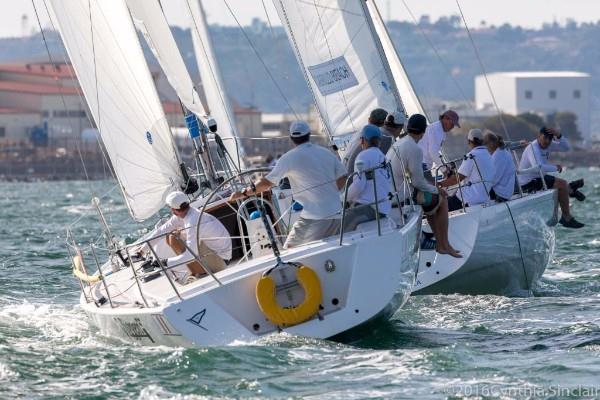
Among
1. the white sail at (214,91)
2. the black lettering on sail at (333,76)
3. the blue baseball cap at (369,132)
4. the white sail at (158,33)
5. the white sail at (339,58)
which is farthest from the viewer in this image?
the white sail at (214,91)

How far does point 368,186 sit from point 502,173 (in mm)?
3229

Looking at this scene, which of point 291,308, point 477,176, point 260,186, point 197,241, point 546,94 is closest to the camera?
point 291,308

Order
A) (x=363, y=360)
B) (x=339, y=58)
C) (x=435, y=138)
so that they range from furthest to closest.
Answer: (x=339, y=58)
(x=435, y=138)
(x=363, y=360)

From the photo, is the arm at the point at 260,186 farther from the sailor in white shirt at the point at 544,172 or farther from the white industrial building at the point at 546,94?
the white industrial building at the point at 546,94

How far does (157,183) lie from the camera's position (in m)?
12.6

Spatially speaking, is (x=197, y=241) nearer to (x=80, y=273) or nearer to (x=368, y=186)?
(x=368, y=186)

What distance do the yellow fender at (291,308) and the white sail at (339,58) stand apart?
7111 millimetres

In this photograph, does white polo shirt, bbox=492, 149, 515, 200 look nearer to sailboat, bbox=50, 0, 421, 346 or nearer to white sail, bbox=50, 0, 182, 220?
sailboat, bbox=50, 0, 421, 346

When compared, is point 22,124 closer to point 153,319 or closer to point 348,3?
point 348,3

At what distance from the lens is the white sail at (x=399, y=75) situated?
58.0 ft

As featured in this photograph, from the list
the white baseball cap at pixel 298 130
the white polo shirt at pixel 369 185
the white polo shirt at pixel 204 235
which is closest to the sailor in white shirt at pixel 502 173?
the white polo shirt at pixel 369 185

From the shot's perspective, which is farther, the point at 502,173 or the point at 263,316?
the point at 502,173

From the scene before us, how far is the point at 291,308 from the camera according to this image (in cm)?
881

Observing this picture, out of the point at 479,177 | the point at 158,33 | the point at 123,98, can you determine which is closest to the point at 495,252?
the point at 479,177
